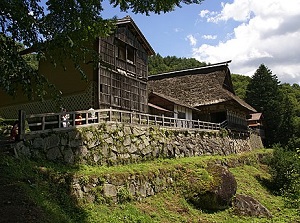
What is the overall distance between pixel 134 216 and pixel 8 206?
539 cm

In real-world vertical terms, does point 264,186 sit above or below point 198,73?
below

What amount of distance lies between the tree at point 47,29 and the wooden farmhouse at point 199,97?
53.1ft

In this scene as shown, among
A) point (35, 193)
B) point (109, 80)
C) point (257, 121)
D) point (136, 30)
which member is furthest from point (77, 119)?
point (257, 121)

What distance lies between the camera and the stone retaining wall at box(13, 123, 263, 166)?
13.8 metres

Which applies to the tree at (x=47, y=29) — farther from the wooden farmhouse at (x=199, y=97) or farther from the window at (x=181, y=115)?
the window at (x=181, y=115)

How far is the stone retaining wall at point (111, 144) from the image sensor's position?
13766mm

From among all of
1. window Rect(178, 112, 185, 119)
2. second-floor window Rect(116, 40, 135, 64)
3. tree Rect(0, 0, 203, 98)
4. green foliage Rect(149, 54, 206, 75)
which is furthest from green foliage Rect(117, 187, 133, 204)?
green foliage Rect(149, 54, 206, 75)

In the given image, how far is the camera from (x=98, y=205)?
1280 cm

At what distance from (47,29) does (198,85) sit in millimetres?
26936

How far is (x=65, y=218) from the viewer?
10352 millimetres

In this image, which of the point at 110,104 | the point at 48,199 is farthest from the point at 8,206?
the point at 110,104

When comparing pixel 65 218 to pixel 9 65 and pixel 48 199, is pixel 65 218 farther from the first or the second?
pixel 9 65

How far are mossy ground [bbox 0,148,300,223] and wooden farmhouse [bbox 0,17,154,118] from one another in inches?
218

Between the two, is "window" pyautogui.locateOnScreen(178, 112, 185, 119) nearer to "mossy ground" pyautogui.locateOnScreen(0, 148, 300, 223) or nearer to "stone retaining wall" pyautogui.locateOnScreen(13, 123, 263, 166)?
"stone retaining wall" pyautogui.locateOnScreen(13, 123, 263, 166)
